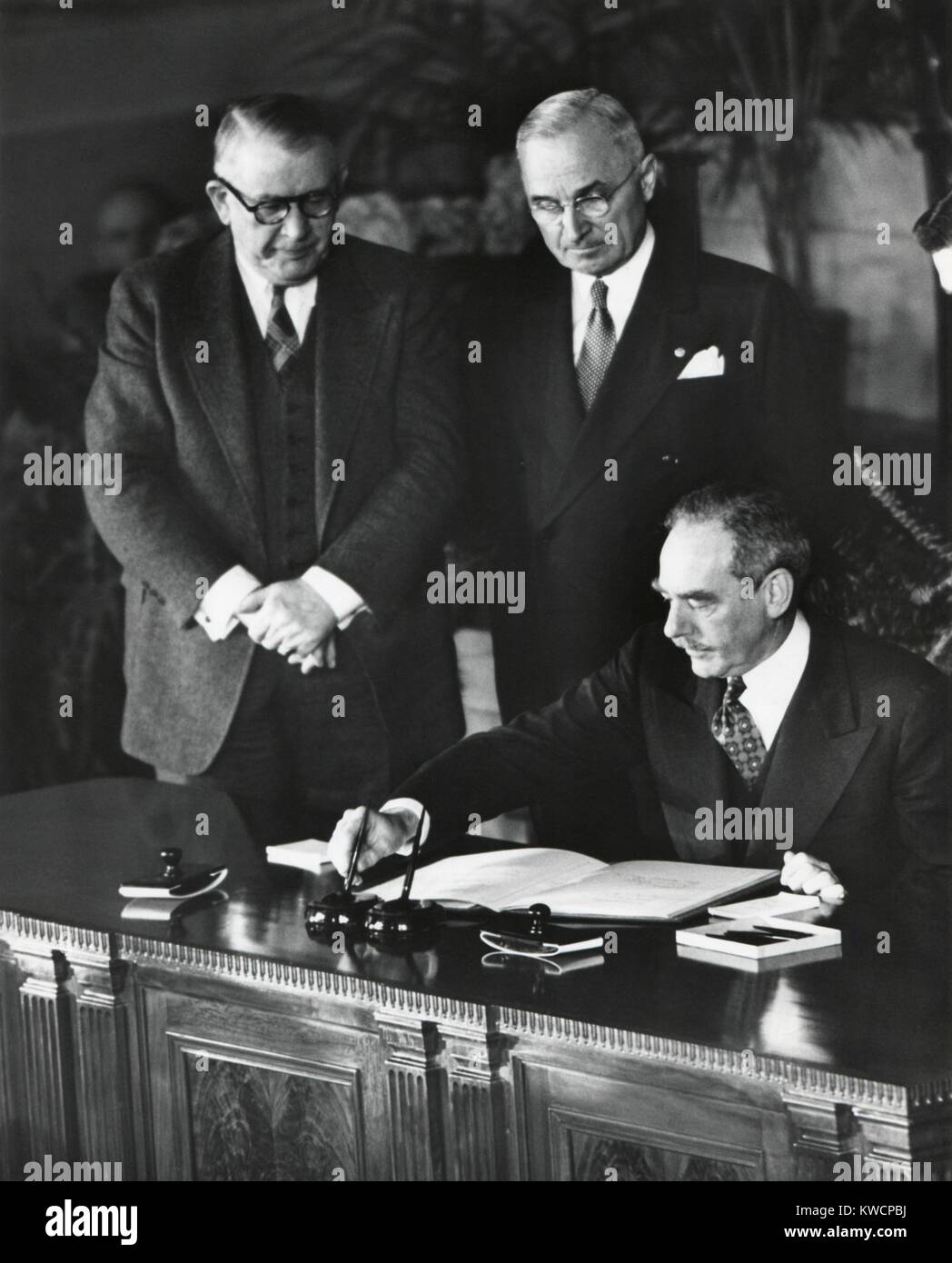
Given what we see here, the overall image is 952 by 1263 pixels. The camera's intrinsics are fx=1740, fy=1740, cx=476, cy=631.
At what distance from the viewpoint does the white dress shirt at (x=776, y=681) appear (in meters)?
3.82

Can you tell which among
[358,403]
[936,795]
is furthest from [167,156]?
[936,795]

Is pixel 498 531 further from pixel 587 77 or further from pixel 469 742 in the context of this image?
pixel 587 77

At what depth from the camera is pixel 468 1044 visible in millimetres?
2971

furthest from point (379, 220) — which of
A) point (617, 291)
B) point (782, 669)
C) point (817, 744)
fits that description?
point (817, 744)

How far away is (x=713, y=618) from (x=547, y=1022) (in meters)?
1.31

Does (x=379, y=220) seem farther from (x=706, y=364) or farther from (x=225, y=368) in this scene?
(x=706, y=364)

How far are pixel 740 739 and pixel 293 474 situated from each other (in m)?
1.44

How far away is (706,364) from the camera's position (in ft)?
13.5

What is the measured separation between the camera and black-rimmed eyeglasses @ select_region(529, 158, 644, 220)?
415cm

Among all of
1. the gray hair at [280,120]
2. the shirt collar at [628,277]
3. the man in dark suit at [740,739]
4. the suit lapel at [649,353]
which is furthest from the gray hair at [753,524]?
the gray hair at [280,120]

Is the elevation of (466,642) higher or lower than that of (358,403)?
lower

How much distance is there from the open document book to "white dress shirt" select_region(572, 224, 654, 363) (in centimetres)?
130

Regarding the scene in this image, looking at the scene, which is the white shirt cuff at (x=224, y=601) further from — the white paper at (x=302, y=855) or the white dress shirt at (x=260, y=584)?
the white paper at (x=302, y=855)
